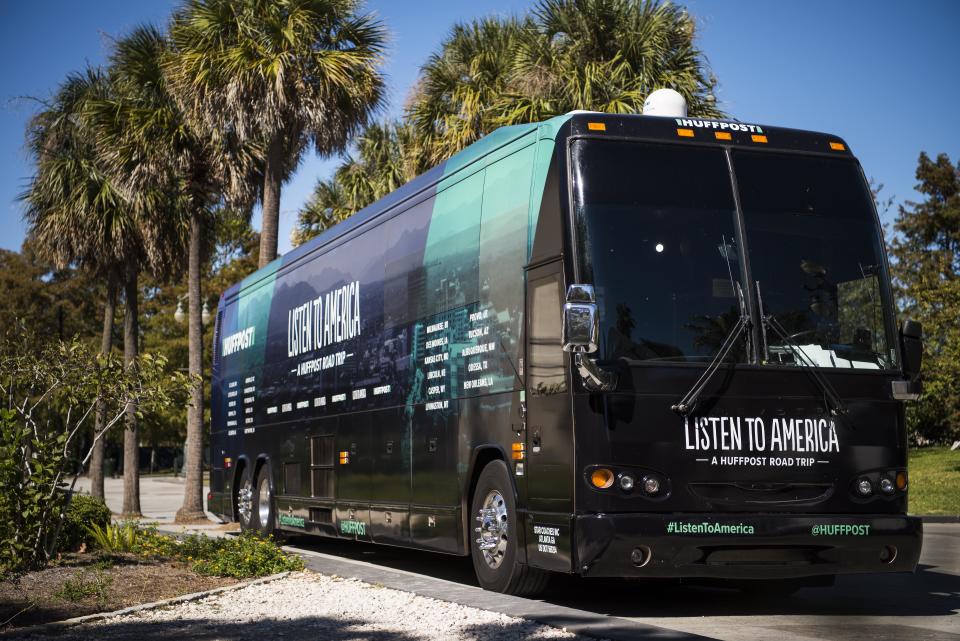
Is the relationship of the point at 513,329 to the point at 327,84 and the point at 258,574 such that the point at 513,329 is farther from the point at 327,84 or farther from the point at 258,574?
the point at 327,84

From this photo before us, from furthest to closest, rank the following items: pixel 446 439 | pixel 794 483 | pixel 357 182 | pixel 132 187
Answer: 1. pixel 357 182
2. pixel 132 187
3. pixel 446 439
4. pixel 794 483

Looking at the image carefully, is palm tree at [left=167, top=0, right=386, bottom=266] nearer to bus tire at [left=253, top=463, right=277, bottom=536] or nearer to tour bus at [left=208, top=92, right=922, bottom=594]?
bus tire at [left=253, top=463, right=277, bottom=536]

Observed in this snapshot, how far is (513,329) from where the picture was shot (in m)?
9.24

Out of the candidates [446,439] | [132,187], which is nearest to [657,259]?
[446,439]

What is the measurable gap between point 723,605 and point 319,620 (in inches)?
133

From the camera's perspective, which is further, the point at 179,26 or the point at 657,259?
the point at 179,26

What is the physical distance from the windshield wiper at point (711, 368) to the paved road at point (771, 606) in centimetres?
147

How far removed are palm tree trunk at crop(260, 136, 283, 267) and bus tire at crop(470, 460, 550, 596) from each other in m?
12.4

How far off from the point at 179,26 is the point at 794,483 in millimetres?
16757

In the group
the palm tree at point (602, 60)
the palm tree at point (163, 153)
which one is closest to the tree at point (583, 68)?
the palm tree at point (602, 60)

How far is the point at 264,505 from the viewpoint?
16.4 m

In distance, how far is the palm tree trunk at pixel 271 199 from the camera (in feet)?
70.3

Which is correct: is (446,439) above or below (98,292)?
below

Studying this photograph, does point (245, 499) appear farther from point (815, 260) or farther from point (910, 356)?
point (910, 356)
